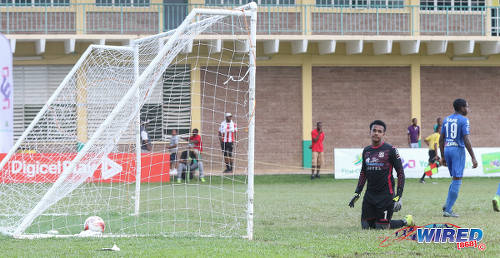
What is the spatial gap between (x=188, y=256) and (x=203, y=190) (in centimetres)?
1193

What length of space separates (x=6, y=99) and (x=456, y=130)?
418 inches

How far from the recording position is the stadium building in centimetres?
2778

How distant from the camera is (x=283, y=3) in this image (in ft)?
95.9

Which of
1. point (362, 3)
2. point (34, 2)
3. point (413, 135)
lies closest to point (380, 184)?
point (413, 135)

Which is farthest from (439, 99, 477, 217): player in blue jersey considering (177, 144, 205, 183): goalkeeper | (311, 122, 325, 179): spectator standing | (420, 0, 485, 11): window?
(420, 0, 485, 11): window

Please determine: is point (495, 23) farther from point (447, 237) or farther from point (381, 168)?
point (447, 237)

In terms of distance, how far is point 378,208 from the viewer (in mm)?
10609

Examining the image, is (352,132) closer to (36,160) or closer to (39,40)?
(39,40)

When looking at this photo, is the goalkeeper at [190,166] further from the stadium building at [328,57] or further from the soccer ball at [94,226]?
the soccer ball at [94,226]

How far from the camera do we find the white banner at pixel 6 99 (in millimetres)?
17750

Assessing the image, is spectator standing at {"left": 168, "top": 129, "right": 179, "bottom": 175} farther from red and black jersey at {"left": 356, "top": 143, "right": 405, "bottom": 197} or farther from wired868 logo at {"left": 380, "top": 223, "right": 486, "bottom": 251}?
wired868 logo at {"left": 380, "top": 223, "right": 486, "bottom": 251}

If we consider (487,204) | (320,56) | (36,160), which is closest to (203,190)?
(36,160)

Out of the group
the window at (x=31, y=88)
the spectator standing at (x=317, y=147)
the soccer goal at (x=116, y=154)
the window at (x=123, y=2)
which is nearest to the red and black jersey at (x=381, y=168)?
the soccer goal at (x=116, y=154)

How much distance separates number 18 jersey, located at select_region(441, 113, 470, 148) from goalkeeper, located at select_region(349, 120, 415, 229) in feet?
7.98
